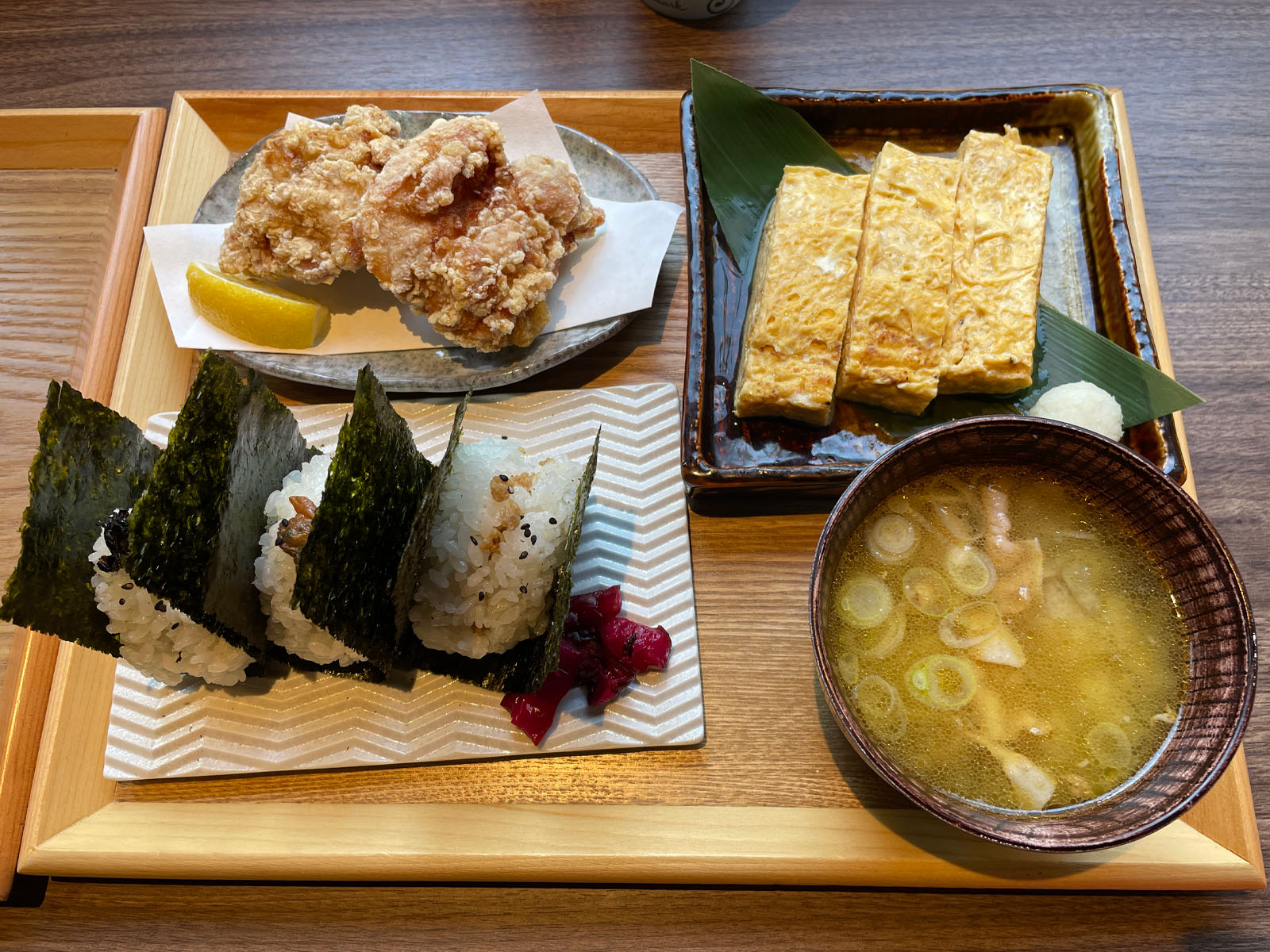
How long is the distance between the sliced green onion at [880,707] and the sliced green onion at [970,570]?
24 centimetres

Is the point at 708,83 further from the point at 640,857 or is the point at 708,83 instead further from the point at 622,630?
the point at 640,857

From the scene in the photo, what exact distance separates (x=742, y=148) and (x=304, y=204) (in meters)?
1.15

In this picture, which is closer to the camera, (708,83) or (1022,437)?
(1022,437)

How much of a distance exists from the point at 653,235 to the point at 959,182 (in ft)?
2.68

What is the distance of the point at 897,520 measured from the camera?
5.20 feet

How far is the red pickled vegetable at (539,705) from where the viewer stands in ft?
5.79

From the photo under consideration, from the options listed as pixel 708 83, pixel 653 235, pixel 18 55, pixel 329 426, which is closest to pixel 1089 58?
pixel 708 83

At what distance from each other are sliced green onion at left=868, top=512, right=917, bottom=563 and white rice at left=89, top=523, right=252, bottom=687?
1324 millimetres

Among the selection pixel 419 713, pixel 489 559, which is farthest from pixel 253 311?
pixel 419 713

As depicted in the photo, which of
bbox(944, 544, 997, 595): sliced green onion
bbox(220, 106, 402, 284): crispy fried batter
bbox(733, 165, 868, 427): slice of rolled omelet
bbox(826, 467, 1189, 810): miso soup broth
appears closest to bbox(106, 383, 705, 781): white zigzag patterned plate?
bbox(733, 165, 868, 427): slice of rolled omelet

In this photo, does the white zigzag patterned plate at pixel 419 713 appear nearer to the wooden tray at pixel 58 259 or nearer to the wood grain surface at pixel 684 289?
the wood grain surface at pixel 684 289

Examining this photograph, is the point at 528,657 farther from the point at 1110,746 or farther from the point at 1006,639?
the point at 1110,746

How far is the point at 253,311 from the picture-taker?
205 centimetres

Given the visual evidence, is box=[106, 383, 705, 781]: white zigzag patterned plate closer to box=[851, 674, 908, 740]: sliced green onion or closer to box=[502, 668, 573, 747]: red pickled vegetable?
box=[502, 668, 573, 747]: red pickled vegetable
